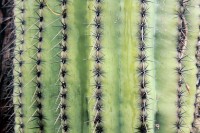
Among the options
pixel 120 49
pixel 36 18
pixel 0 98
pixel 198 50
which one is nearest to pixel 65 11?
pixel 36 18

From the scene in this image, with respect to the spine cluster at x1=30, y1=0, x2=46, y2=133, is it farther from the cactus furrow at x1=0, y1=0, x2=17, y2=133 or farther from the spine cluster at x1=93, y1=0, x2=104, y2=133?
the cactus furrow at x1=0, y1=0, x2=17, y2=133

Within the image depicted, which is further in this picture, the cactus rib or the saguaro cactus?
the cactus rib

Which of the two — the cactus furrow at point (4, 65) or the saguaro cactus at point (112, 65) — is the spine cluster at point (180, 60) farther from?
the cactus furrow at point (4, 65)

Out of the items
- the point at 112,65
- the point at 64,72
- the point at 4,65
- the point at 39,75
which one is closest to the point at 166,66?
the point at 112,65

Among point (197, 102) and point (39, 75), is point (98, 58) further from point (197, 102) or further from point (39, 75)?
point (197, 102)

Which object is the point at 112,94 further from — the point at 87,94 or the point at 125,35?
the point at 125,35

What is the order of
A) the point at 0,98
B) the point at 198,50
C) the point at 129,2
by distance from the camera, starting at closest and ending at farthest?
the point at 129,2, the point at 198,50, the point at 0,98

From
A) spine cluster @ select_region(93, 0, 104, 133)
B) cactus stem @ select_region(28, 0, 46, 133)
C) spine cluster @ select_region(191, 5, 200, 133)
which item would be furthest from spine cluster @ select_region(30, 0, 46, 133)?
spine cluster @ select_region(191, 5, 200, 133)
